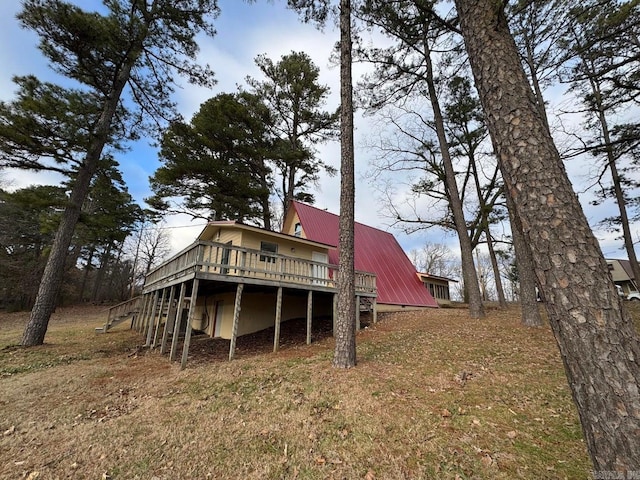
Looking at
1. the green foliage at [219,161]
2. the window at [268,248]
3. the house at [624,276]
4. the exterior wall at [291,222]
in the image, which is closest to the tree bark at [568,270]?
the window at [268,248]

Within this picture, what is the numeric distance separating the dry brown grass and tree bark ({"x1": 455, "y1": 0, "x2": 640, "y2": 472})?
1787mm

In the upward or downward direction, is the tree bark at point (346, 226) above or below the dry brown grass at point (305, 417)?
above

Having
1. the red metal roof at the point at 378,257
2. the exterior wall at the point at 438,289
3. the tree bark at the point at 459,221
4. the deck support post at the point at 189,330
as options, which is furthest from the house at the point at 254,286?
the exterior wall at the point at 438,289

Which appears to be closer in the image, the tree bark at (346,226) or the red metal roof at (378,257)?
the tree bark at (346,226)

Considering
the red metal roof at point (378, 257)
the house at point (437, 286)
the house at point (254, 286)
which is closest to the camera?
the house at point (254, 286)

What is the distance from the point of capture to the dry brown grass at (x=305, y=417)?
9.87ft

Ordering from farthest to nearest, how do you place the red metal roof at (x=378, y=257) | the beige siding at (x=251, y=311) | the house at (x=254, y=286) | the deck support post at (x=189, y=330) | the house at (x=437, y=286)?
the house at (x=437, y=286)
the red metal roof at (x=378, y=257)
the beige siding at (x=251, y=311)
the house at (x=254, y=286)
the deck support post at (x=189, y=330)

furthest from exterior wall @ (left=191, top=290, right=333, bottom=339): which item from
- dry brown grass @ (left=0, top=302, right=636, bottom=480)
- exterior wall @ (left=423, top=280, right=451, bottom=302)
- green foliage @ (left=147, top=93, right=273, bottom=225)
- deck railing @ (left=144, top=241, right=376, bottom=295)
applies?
exterior wall @ (left=423, top=280, right=451, bottom=302)

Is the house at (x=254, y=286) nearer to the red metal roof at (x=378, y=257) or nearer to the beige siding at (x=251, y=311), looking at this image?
the beige siding at (x=251, y=311)

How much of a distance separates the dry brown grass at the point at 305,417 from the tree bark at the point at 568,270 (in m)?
1.79

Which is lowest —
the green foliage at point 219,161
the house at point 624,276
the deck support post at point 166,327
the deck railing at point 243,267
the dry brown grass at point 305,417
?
the dry brown grass at point 305,417

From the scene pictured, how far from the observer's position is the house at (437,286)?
756 inches

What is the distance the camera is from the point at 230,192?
54.8ft

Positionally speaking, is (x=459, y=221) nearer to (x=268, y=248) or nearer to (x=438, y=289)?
(x=268, y=248)
